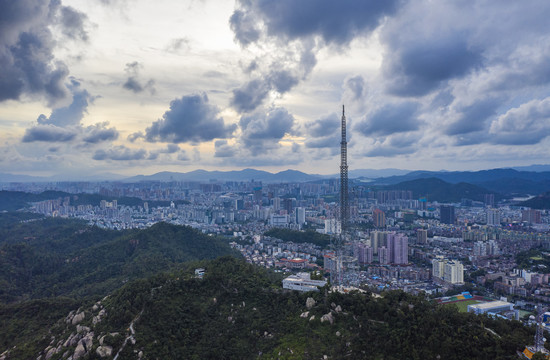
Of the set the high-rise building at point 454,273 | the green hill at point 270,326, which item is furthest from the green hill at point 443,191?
the green hill at point 270,326

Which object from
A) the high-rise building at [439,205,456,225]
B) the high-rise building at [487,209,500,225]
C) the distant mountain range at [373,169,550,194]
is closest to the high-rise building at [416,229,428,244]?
the high-rise building at [439,205,456,225]

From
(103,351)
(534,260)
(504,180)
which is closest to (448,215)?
(534,260)

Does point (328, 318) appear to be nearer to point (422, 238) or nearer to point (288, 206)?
point (422, 238)

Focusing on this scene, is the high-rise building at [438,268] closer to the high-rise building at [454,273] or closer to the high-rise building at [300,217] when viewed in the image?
the high-rise building at [454,273]

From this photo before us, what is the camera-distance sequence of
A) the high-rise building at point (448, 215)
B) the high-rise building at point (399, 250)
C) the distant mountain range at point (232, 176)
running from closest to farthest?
the high-rise building at point (399, 250) → the high-rise building at point (448, 215) → the distant mountain range at point (232, 176)

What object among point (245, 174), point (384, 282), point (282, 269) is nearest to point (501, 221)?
point (384, 282)

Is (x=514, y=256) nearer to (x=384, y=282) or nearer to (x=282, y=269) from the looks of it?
(x=384, y=282)
